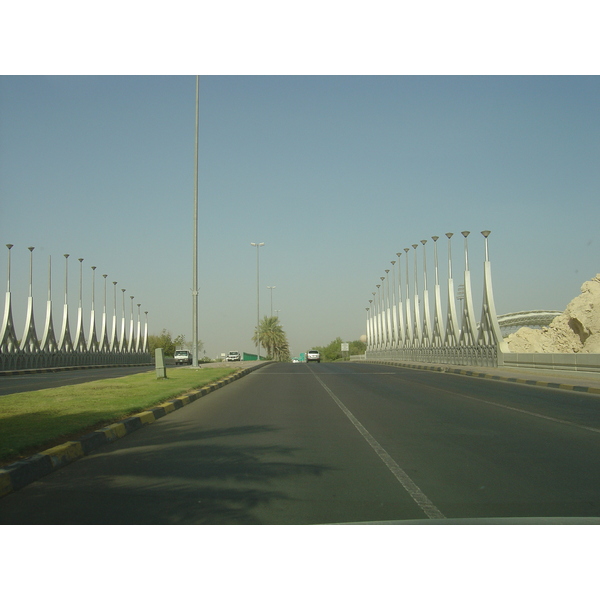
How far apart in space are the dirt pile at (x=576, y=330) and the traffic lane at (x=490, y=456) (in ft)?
132

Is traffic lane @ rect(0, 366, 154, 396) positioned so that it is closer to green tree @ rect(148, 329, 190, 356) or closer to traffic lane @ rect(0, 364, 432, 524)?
traffic lane @ rect(0, 364, 432, 524)

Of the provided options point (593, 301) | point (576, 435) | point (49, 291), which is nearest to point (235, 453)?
point (576, 435)

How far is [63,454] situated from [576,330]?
2114 inches

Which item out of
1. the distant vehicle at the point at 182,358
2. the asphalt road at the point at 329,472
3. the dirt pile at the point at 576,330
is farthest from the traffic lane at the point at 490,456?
the distant vehicle at the point at 182,358

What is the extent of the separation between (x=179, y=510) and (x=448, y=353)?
44390mm

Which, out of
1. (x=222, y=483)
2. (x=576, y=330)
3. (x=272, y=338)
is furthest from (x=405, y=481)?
(x=272, y=338)

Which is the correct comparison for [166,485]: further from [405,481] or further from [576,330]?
[576,330]

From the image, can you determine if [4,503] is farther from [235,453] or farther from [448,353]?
[448,353]

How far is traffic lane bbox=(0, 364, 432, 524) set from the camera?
607 centimetres

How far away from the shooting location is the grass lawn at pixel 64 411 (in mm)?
9242

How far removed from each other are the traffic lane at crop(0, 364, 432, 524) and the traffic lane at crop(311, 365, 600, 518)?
533 millimetres

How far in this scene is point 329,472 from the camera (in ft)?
25.9

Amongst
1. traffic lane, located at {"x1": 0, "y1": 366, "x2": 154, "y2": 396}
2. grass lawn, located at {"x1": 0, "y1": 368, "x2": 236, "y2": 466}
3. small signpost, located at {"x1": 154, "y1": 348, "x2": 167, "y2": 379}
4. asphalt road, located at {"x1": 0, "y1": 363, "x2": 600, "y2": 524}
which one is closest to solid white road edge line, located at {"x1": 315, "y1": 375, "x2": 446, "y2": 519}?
asphalt road, located at {"x1": 0, "y1": 363, "x2": 600, "y2": 524}

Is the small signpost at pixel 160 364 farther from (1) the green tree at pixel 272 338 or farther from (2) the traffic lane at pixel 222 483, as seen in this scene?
(1) the green tree at pixel 272 338
